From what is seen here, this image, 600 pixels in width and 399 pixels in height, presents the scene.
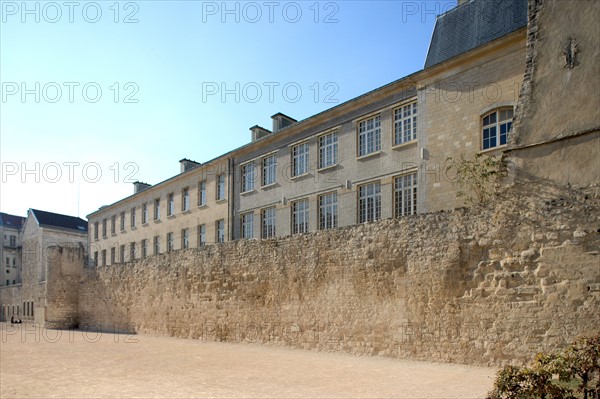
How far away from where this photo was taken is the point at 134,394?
8.78 m

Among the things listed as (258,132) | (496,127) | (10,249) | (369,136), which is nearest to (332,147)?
(369,136)

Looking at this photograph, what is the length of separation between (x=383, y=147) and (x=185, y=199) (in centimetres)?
1745

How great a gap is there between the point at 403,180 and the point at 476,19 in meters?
6.31

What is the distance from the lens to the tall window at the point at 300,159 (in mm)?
24953

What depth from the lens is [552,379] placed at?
15.6ft

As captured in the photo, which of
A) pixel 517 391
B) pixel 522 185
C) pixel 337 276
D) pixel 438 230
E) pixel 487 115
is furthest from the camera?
pixel 487 115

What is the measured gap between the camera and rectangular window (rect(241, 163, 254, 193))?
2848 centimetres

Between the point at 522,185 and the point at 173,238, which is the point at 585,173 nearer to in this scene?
the point at 522,185

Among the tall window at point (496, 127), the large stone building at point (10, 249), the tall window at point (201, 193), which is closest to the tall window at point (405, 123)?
the tall window at point (496, 127)

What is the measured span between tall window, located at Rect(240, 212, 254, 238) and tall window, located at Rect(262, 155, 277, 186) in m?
2.18

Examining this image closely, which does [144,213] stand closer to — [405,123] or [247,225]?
[247,225]

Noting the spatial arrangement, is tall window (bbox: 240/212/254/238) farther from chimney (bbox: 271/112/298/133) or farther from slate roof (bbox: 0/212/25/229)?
slate roof (bbox: 0/212/25/229)

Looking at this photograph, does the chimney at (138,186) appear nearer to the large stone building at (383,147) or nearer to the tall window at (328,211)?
the large stone building at (383,147)

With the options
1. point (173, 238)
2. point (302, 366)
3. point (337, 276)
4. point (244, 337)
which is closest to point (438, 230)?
point (337, 276)
